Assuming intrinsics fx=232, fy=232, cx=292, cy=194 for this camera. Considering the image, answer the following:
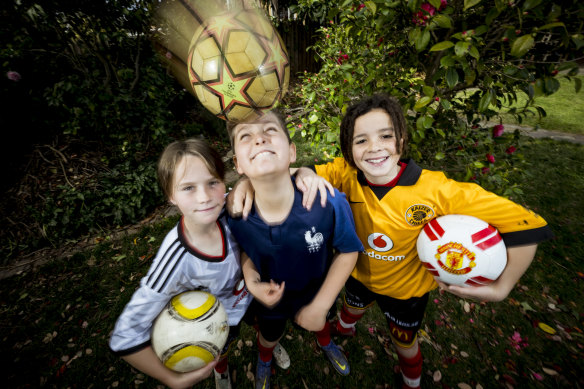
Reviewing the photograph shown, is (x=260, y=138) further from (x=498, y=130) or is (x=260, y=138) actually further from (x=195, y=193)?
(x=498, y=130)

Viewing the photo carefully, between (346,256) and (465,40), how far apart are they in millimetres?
1546

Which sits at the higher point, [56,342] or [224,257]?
[224,257]

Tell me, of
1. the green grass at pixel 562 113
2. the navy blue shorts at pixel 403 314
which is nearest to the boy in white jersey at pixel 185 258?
the navy blue shorts at pixel 403 314

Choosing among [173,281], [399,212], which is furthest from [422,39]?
[173,281]

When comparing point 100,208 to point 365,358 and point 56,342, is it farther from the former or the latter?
point 365,358

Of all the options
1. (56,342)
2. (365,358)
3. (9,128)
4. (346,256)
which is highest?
(9,128)

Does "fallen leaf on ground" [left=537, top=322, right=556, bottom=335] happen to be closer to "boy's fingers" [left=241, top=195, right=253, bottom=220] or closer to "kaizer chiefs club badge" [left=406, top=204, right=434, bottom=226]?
"kaizer chiefs club badge" [left=406, top=204, right=434, bottom=226]

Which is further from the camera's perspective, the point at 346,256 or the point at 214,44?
the point at 346,256

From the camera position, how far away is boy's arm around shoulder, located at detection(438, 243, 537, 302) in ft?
4.72

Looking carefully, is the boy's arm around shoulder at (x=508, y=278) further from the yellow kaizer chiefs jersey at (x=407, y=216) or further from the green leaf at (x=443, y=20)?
the green leaf at (x=443, y=20)

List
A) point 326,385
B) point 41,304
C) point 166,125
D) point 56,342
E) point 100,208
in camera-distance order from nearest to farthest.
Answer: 1. point 326,385
2. point 56,342
3. point 41,304
4. point 100,208
5. point 166,125

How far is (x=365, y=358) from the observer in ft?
8.66

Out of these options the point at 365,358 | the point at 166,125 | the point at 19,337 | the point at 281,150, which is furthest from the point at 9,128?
the point at 365,358

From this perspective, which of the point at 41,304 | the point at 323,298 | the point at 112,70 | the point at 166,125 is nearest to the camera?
the point at 323,298
